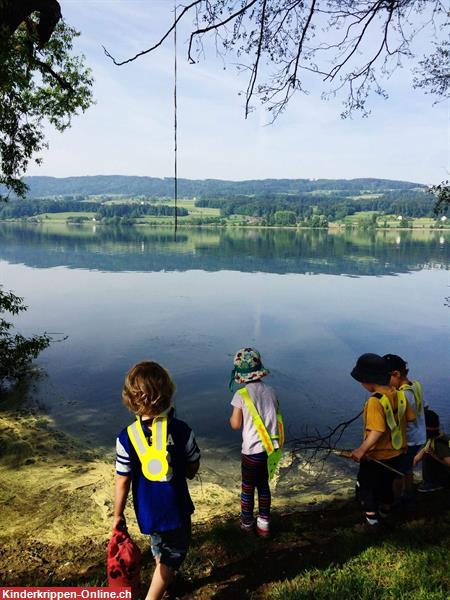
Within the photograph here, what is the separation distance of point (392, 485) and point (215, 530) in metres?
1.67

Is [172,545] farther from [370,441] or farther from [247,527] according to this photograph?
[370,441]

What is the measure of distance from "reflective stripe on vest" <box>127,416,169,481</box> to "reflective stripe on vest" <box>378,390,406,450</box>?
1.91 meters

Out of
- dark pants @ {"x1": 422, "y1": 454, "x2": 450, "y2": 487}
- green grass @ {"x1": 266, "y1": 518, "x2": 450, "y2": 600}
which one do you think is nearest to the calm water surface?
dark pants @ {"x1": 422, "y1": 454, "x2": 450, "y2": 487}

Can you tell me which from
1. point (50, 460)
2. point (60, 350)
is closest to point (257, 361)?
point (50, 460)

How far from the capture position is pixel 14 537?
4301mm

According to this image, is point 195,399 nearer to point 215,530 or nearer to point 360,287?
point 215,530

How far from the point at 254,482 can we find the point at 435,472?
7.36ft

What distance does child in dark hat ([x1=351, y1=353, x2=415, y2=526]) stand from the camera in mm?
3605

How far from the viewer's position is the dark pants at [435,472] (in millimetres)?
4679

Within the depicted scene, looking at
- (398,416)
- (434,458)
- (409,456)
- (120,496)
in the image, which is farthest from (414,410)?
(120,496)

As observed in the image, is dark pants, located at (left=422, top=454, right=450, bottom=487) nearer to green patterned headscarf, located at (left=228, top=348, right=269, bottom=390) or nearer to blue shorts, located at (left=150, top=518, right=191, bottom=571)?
green patterned headscarf, located at (left=228, top=348, right=269, bottom=390)

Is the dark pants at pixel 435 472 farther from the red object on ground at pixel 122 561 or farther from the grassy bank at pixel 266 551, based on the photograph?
the red object on ground at pixel 122 561

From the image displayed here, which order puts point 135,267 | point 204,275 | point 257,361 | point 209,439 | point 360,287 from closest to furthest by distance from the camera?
1. point 257,361
2. point 209,439
3. point 360,287
4. point 204,275
5. point 135,267

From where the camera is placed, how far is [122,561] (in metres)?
2.66
